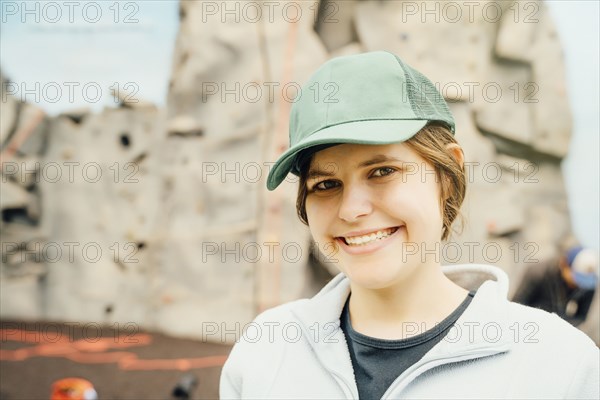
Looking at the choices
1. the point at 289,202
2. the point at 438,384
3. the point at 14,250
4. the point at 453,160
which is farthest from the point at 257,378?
the point at 14,250

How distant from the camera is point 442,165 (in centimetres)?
78

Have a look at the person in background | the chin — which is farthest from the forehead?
the person in background

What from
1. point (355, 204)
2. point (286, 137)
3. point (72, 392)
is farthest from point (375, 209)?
point (286, 137)

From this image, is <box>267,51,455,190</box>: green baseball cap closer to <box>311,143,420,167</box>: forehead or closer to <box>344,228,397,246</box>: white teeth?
<box>311,143,420,167</box>: forehead

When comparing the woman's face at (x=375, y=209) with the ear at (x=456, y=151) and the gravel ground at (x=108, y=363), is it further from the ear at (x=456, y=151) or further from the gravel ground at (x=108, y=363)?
the gravel ground at (x=108, y=363)

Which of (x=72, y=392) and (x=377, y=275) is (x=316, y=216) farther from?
(x=72, y=392)

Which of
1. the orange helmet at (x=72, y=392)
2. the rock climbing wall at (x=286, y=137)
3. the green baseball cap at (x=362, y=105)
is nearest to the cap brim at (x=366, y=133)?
the green baseball cap at (x=362, y=105)

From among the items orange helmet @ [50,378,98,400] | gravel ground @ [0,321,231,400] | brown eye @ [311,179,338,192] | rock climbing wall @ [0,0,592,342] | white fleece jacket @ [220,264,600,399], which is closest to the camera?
white fleece jacket @ [220,264,600,399]

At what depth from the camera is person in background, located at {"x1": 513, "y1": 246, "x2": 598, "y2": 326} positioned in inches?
86.7

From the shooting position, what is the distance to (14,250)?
4.23m

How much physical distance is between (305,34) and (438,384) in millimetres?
2915

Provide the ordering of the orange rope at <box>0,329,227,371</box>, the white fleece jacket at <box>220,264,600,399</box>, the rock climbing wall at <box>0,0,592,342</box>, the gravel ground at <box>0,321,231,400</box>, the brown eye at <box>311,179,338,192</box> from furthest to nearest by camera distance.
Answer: the rock climbing wall at <box>0,0,592,342</box> < the orange rope at <box>0,329,227,371</box> < the gravel ground at <box>0,321,231,400</box> < the brown eye at <box>311,179,338,192</box> < the white fleece jacket at <box>220,264,600,399</box>

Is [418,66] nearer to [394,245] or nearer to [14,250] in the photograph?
[394,245]

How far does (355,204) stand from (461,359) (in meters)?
0.23
